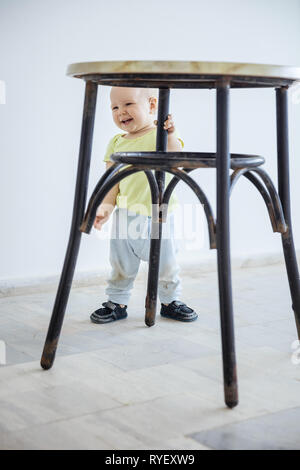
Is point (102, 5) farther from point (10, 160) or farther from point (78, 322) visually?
point (78, 322)

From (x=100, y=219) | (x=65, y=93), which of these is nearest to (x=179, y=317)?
(x=100, y=219)

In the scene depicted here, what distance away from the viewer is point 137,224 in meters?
2.05

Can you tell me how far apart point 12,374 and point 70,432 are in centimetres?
35

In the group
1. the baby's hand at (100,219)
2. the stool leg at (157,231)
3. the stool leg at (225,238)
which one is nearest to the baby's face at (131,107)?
the stool leg at (157,231)

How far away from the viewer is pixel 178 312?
203 centimetres

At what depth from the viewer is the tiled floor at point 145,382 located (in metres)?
1.21

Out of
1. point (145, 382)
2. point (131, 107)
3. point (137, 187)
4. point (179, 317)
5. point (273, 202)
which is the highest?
point (131, 107)

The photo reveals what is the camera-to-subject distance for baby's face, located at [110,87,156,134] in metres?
1.92

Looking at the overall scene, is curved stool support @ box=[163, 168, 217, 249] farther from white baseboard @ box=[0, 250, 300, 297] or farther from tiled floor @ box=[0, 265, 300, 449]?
white baseboard @ box=[0, 250, 300, 297]

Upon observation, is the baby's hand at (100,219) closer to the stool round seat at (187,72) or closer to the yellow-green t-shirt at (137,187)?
the yellow-green t-shirt at (137,187)

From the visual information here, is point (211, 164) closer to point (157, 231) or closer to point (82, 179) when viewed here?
point (82, 179)

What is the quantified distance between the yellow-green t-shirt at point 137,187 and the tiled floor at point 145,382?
0.32m

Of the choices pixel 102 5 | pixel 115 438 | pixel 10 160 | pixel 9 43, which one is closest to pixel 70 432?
pixel 115 438

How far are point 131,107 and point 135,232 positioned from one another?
359 mm
